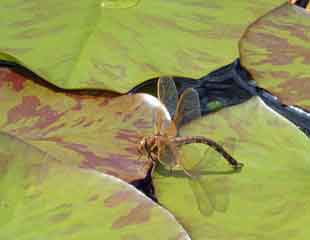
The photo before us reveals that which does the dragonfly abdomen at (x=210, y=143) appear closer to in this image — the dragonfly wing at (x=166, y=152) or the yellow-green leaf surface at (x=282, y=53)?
the dragonfly wing at (x=166, y=152)

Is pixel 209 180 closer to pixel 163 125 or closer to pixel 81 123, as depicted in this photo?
pixel 163 125

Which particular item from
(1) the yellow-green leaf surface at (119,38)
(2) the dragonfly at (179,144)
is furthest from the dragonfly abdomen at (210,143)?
(1) the yellow-green leaf surface at (119,38)

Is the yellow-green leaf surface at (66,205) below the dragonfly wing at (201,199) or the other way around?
the other way around

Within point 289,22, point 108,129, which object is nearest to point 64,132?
point 108,129

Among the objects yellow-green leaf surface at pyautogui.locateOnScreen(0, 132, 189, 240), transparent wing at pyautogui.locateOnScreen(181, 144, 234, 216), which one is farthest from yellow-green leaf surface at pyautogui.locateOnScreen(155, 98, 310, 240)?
yellow-green leaf surface at pyautogui.locateOnScreen(0, 132, 189, 240)

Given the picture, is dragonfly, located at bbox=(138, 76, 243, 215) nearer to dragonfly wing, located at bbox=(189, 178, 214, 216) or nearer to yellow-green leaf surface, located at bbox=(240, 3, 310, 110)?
dragonfly wing, located at bbox=(189, 178, 214, 216)

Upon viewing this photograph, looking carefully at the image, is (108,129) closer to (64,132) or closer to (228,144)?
(64,132)

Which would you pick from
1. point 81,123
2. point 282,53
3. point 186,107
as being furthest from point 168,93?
point 282,53
